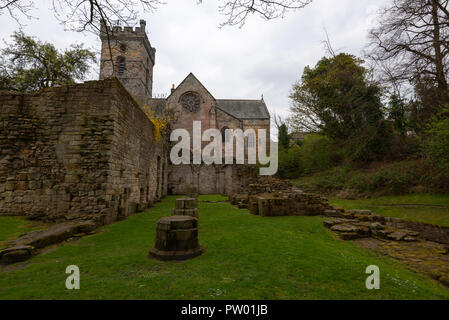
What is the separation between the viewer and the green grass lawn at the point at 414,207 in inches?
353

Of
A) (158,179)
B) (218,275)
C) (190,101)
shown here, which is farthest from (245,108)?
(218,275)

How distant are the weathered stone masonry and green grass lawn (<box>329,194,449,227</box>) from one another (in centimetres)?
1246

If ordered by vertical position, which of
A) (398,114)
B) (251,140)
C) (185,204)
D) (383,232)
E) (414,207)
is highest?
(251,140)

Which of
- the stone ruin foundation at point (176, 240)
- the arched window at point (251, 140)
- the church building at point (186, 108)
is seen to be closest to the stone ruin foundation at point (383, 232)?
the stone ruin foundation at point (176, 240)

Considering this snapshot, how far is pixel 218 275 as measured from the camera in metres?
3.11

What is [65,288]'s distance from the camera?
271 centimetres

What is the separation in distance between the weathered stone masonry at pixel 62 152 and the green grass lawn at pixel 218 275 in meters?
2.44

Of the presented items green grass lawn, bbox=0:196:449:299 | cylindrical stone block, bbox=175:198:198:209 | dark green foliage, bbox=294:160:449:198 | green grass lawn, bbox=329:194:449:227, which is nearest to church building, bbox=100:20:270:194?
dark green foliage, bbox=294:160:449:198

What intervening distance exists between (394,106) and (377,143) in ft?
9.41

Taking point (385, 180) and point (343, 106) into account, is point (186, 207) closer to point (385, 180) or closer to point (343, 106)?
point (385, 180)

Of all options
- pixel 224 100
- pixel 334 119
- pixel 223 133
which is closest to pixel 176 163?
pixel 223 133

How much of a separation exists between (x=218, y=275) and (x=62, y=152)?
7.00 meters
